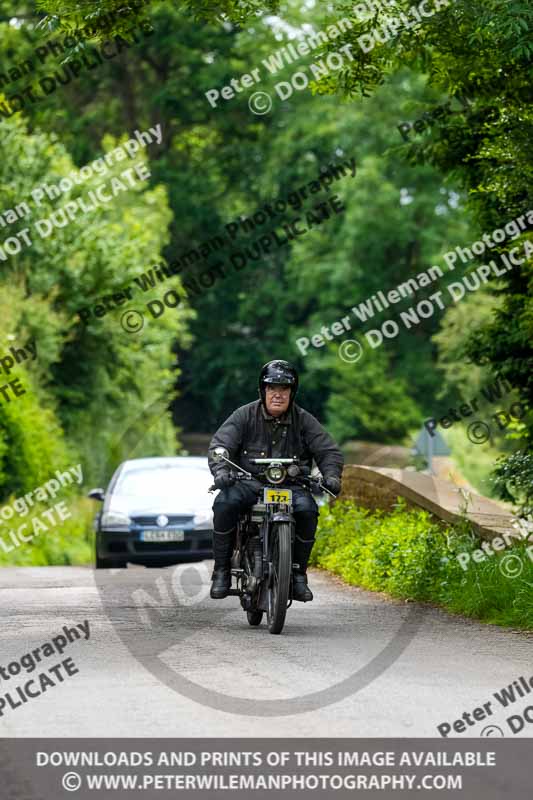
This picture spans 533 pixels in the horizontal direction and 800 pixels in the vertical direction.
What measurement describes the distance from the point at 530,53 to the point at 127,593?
6272mm

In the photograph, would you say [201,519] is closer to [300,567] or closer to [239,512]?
[239,512]

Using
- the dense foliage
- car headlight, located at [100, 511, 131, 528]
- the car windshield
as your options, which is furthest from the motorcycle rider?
the dense foliage

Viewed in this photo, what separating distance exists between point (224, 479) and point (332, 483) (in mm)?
790

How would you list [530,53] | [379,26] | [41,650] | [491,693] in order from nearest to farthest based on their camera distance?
[491,693]
[41,650]
[530,53]
[379,26]

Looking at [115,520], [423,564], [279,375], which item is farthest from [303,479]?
[115,520]

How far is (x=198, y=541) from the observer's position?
21.1m

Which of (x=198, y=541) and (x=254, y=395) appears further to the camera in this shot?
(x=254, y=395)

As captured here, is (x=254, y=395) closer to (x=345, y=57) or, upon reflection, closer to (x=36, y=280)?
(x=36, y=280)

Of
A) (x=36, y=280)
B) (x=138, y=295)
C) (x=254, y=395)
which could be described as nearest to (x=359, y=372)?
(x=254, y=395)

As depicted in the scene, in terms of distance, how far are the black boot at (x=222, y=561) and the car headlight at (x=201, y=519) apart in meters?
8.61

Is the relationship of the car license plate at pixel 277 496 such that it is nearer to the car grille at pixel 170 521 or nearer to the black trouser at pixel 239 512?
the black trouser at pixel 239 512

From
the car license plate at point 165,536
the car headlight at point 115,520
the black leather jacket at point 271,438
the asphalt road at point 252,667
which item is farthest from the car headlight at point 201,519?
the black leather jacket at point 271,438

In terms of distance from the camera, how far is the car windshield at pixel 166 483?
70.9ft

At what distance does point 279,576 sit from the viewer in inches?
455
